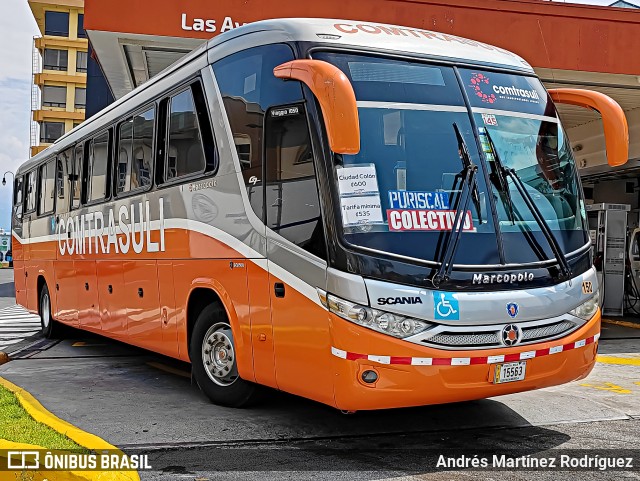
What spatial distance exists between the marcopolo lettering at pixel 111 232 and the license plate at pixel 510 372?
396 centimetres

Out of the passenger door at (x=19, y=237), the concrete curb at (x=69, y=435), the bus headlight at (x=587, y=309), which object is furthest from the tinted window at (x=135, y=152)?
the passenger door at (x=19, y=237)

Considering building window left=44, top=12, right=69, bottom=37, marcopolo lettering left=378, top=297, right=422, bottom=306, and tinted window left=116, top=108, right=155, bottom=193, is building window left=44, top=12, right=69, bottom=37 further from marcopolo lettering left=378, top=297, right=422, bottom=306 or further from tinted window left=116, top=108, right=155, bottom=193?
marcopolo lettering left=378, top=297, right=422, bottom=306

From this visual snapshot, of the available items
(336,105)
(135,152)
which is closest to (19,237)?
(135,152)

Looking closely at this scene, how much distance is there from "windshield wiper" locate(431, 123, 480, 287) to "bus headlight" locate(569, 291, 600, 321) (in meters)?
1.14

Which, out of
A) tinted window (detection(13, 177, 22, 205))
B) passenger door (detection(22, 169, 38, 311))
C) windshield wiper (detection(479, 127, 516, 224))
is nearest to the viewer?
windshield wiper (detection(479, 127, 516, 224))

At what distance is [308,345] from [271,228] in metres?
1.05

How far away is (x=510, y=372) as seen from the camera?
558 centimetres

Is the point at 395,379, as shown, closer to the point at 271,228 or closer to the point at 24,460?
the point at 271,228

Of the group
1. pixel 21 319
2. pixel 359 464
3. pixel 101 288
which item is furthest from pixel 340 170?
pixel 21 319

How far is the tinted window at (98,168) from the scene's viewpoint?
10148 millimetres

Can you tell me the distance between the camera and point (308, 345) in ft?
18.5

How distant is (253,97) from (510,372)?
299cm

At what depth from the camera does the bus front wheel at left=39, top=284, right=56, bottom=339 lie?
13141mm

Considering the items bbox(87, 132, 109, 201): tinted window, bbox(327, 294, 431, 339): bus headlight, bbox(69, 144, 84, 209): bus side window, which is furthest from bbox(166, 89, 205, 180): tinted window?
bbox(69, 144, 84, 209): bus side window
